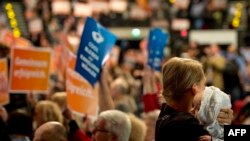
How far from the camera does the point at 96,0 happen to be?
32.7 meters

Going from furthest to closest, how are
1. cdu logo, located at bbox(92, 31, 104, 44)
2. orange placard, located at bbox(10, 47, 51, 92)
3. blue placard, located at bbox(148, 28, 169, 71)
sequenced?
blue placard, located at bbox(148, 28, 169, 71), orange placard, located at bbox(10, 47, 51, 92), cdu logo, located at bbox(92, 31, 104, 44)

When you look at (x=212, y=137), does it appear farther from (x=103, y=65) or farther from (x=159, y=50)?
(x=159, y=50)

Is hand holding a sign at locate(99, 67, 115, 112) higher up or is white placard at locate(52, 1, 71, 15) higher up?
hand holding a sign at locate(99, 67, 115, 112)

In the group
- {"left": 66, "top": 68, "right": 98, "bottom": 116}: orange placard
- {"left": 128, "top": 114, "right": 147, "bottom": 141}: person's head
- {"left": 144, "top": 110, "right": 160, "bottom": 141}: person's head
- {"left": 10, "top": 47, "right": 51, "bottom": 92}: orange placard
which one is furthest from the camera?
{"left": 10, "top": 47, "right": 51, "bottom": 92}: orange placard

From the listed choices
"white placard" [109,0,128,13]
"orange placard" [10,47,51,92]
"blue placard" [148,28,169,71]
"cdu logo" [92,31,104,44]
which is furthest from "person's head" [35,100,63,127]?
"white placard" [109,0,128,13]

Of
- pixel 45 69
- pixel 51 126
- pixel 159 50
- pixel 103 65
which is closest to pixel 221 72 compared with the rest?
pixel 159 50

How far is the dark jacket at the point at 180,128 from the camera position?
4.31 metres

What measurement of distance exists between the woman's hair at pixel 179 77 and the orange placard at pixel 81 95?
9.64ft

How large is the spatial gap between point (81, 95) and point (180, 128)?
3.42 metres

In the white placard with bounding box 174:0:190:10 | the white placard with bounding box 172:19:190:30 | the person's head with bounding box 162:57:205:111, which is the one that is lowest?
the white placard with bounding box 172:19:190:30

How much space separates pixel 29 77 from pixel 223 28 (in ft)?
72.0

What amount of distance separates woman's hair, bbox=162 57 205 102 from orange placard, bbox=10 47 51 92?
14.1 feet

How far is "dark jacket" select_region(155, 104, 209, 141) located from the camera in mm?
4312

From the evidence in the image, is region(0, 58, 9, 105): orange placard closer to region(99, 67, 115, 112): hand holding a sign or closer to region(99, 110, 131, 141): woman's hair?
region(99, 67, 115, 112): hand holding a sign
